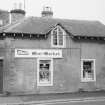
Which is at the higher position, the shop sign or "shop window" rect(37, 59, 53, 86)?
the shop sign

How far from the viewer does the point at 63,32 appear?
18.0m

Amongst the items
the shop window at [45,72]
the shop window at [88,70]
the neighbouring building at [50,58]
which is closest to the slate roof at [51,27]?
the neighbouring building at [50,58]

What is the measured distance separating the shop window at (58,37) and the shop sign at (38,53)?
60 cm

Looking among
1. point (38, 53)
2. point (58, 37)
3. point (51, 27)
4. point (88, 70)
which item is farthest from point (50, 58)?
point (88, 70)

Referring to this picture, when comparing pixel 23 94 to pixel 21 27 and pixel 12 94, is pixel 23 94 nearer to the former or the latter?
pixel 12 94

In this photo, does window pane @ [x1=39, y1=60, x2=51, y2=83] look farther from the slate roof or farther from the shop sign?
the slate roof

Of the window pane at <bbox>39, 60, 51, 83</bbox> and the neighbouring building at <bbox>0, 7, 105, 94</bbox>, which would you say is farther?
the window pane at <bbox>39, 60, 51, 83</bbox>

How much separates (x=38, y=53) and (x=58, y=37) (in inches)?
83.5

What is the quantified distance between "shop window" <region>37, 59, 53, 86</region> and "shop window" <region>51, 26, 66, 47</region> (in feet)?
4.87

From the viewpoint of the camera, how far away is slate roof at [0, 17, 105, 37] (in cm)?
1748

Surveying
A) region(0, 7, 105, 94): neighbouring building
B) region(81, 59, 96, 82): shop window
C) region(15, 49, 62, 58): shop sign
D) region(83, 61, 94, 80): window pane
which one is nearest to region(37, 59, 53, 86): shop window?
region(0, 7, 105, 94): neighbouring building

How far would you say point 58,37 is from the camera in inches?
706

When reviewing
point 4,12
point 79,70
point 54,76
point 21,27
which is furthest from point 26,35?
point 4,12

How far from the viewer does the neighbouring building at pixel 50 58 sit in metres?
16.8
